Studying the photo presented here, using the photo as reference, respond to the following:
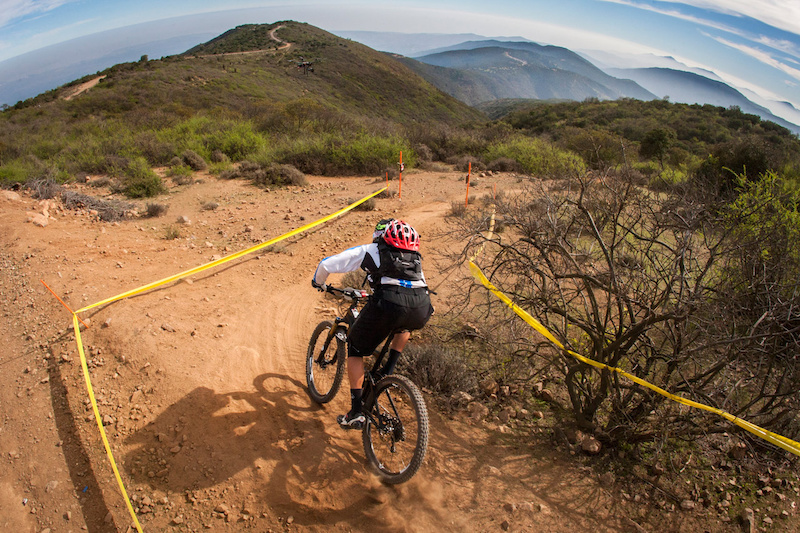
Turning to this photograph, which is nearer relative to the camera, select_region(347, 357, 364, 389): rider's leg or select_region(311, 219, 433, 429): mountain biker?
select_region(311, 219, 433, 429): mountain biker

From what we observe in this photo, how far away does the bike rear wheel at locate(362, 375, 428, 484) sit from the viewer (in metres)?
2.76

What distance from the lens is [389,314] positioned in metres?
2.79

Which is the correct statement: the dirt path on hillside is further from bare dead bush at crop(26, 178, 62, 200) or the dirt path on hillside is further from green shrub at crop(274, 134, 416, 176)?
Result: green shrub at crop(274, 134, 416, 176)

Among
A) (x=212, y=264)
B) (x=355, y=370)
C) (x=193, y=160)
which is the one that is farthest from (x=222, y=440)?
(x=193, y=160)

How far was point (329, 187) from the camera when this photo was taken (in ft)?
39.9

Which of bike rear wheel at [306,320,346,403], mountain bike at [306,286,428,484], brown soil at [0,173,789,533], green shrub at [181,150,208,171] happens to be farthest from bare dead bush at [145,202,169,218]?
mountain bike at [306,286,428,484]

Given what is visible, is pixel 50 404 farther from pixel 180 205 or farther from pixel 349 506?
pixel 180 205

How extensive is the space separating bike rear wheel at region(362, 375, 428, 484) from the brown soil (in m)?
0.16

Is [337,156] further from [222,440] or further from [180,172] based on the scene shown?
[222,440]

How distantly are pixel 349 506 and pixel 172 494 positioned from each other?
1416 mm

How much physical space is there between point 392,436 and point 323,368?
3.97 feet

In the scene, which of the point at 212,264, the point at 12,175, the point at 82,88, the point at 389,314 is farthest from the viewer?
the point at 82,88

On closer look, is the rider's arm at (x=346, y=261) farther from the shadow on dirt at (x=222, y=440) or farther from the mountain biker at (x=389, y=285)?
the shadow on dirt at (x=222, y=440)

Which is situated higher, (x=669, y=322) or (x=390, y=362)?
(x=669, y=322)
